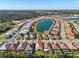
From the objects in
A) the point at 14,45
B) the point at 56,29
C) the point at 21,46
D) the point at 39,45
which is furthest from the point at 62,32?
the point at 14,45

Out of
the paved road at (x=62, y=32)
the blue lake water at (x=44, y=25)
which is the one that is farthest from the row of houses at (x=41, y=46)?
the blue lake water at (x=44, y=25)

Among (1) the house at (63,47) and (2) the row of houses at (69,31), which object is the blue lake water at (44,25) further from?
(1) the house at (63,47)

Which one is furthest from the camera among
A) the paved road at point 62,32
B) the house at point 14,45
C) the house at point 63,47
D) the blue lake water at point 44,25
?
the blue lake water at point 44,25

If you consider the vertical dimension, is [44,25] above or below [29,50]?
above

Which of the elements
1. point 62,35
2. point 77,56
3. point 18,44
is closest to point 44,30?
point 62,35

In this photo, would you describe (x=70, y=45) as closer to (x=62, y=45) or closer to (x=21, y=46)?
(x=62, y=45)

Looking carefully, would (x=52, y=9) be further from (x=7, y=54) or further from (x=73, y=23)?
(x=7, y=54)
